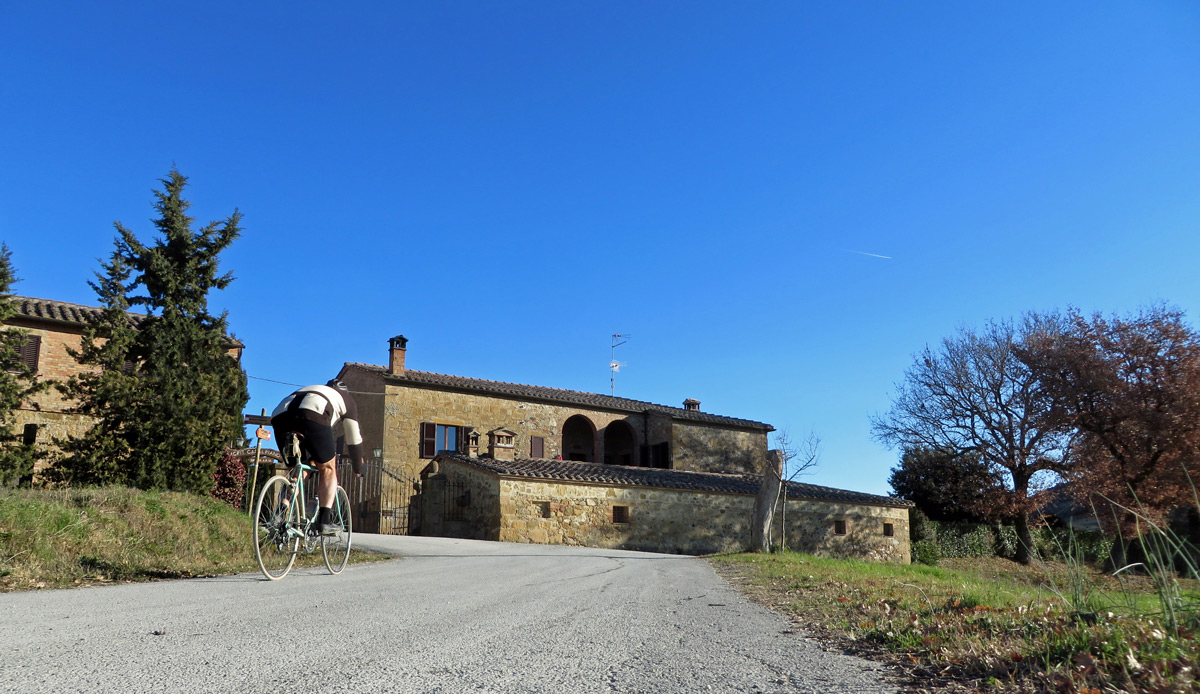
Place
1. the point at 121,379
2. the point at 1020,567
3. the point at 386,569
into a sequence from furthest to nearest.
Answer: the point at 1020,567 → the point at 121,379 → the point at 386,569

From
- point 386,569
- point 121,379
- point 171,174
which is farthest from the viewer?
point 171,174

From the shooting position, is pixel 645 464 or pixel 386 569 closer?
pixel 386 569

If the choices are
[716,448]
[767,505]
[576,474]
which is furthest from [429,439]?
[767,505]

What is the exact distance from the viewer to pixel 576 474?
22.9m

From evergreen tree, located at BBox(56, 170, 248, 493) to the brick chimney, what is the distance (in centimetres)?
1127

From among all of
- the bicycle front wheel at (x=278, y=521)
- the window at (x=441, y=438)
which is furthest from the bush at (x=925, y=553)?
the bicycle front wheel at (x=278, y=521)

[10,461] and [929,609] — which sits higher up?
[10,461]

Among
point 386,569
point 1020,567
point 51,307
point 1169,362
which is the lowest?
point 1020,567

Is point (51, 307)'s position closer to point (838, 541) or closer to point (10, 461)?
point (10, 461)

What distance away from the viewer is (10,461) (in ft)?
53.1

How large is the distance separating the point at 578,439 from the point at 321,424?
28.0m

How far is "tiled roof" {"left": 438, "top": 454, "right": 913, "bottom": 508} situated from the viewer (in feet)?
72.5

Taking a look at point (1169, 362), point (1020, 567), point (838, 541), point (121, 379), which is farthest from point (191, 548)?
point (1020, 567)

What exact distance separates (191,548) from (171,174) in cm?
1109
